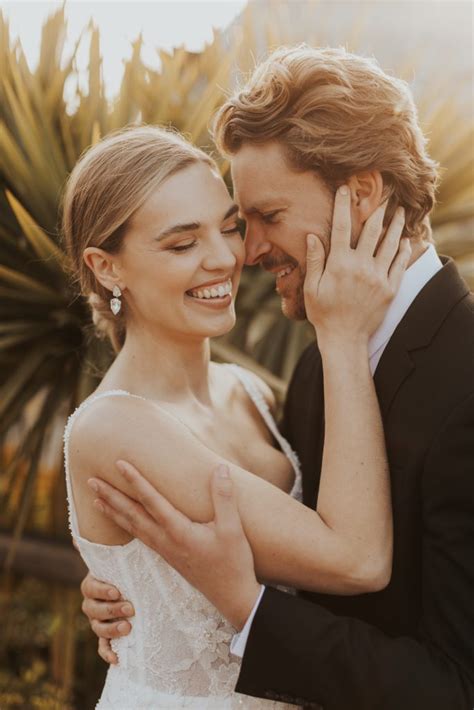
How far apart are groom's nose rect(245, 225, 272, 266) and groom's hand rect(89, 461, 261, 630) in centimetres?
82

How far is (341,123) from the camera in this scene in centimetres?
245

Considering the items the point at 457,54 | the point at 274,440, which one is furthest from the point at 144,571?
the point at 457,54

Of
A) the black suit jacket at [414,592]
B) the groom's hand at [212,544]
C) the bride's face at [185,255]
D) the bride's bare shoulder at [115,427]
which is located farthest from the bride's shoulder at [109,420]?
the black suit jacket at [414,592]

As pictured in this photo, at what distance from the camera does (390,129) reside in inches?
97.5

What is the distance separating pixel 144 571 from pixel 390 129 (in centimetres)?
155

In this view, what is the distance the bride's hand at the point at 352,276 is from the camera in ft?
7.39

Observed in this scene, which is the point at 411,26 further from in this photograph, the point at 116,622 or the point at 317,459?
the point at 116,622

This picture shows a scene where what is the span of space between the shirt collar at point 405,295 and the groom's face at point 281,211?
28cm

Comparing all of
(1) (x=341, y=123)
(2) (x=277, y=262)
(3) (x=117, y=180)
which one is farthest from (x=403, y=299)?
(3) (x=117, y=180)

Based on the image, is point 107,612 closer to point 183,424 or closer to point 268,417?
point 183,424

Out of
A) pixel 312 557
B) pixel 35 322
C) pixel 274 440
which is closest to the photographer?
pixel 312 557

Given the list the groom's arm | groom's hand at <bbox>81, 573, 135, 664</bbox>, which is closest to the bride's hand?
the groom's arm

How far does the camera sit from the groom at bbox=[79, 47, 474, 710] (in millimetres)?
1984

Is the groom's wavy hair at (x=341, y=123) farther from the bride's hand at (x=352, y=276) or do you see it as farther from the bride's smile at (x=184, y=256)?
the bride's smile at (x=184, y=256)
